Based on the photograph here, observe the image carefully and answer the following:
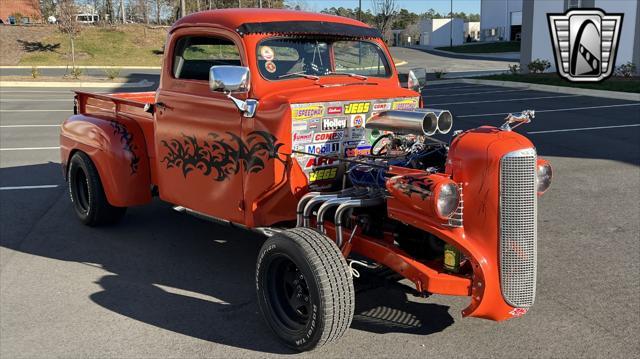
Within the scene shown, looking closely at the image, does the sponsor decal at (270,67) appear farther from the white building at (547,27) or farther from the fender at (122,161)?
the white building at (547,27)

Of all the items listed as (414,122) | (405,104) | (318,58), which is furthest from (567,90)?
(414,122)

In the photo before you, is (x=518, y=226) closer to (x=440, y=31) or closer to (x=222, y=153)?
(x=222, y=153)

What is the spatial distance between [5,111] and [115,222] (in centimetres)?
1237

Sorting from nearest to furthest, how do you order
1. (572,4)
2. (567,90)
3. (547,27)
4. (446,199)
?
(446,199) < (567,90) < (572,4) < (547,27)

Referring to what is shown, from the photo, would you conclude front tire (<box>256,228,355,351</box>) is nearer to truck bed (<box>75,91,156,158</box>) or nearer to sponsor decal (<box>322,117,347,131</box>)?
sponsor decal (<box>322,117,347,131</box>)

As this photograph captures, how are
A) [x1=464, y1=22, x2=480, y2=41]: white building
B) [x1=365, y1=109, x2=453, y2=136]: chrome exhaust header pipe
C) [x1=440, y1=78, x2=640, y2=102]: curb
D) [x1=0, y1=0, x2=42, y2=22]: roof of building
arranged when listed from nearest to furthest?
1. [x1=365, y1=109, x2=453, y2=136]: chrome exhaust header pipe
2. [x1=440, y1=78, x2=640, y2=102]: curb
3. [x1=0, y1=0, x2=42, y2=22]: roof of building
4. [x1=464, y1=22, x2=480, y2=41]: white building

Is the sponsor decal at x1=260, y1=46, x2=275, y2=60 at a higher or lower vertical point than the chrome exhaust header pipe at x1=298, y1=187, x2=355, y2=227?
higher

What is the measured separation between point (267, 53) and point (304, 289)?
72.6 inches

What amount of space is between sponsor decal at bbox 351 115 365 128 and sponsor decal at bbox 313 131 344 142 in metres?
0.12

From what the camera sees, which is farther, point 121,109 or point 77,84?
point 77,84

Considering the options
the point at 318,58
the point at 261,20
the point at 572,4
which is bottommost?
the point at 318,58

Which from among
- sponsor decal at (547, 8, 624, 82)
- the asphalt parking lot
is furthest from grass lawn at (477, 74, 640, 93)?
the asphalt parking lot

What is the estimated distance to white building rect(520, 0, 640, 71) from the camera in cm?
2200

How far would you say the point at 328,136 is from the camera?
14.0 feet
